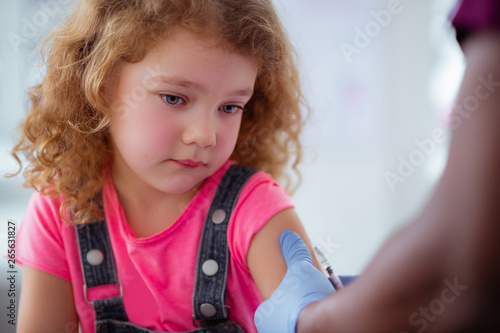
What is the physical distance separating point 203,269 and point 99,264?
0.17m

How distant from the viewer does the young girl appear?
0.71 metres

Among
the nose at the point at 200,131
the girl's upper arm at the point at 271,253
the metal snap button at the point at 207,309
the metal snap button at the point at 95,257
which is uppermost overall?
the nose at the point at 200,131

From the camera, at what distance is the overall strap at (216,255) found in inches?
30.3

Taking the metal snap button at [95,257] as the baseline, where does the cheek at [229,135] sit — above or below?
above

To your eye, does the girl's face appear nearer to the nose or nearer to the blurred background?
the nose

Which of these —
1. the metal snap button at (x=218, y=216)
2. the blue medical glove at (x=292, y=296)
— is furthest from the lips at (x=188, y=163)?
the blue medical glove at (x=292, y=296)

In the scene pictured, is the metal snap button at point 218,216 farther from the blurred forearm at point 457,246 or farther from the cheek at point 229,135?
the blurred forearm at point 457,246

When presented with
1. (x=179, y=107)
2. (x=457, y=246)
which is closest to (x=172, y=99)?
(x=179, y=107)

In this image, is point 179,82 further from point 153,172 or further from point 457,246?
point 457,246

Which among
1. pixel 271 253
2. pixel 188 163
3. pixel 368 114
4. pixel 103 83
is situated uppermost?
pixel 368 114

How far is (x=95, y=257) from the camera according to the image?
81cm

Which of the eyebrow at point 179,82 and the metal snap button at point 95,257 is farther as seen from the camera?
the metal snap button at point 95,257

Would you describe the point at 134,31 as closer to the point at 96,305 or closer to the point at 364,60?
the point at 96,305

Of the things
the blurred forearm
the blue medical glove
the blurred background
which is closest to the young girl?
the blue medical glove
